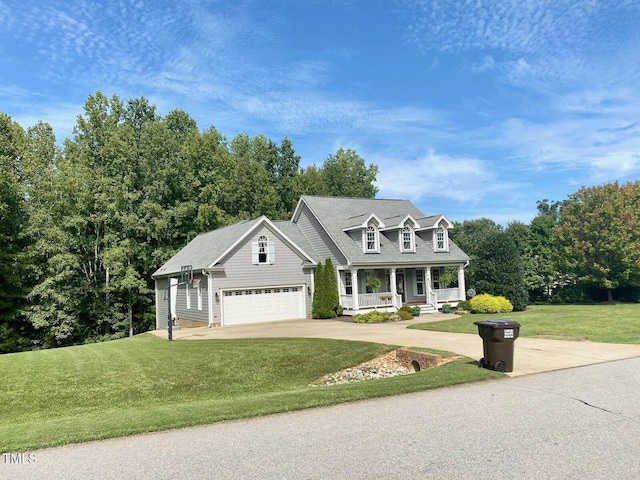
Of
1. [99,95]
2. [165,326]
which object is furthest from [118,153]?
[165,326]

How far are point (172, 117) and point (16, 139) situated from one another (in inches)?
600

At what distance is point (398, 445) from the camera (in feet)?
18.4

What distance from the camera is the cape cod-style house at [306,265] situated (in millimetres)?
24875

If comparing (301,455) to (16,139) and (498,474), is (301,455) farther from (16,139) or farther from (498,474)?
(16,139)

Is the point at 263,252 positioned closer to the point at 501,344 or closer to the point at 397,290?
the point at 397,290

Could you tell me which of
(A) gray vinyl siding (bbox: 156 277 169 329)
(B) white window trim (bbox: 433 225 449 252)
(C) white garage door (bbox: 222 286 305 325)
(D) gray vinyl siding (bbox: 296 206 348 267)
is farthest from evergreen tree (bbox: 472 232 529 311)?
(A) gray vinyl siding (bbox: 156 277 169 329)

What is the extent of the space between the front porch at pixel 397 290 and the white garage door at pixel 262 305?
2763 mm

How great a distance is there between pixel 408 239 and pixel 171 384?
20.0 m

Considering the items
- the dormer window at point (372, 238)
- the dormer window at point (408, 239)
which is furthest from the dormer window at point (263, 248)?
the dormer window at point (408, 239)

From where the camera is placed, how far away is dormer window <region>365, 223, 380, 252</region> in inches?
1091

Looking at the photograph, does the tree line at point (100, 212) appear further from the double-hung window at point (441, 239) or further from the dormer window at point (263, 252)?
the double-hung window at point (441, 239)

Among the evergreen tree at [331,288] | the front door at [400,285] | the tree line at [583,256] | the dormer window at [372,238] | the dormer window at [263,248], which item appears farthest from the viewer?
the front door at [400,285]

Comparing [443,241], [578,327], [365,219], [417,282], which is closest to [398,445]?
[578,327]

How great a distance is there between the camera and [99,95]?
3594 cm
